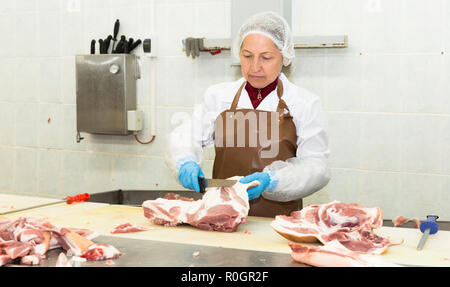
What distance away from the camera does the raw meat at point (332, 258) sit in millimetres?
1835

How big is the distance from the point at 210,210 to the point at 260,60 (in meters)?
0.96

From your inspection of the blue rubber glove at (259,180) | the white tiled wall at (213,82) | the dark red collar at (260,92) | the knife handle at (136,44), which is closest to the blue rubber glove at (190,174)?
the blue rubber glove at (259,180)

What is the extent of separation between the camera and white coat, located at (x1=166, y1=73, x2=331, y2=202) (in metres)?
2.69

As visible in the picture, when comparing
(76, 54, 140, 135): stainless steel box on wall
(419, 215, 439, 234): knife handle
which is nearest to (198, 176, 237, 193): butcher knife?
(419, 215, 439, 234): knife handle

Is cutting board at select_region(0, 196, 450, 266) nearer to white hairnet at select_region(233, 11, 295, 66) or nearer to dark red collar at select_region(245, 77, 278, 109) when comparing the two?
dark red collar at select_region(245, 77, 278, 109)

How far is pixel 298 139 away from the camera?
9.79ft

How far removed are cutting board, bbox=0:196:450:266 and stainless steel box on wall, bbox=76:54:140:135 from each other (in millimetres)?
1558

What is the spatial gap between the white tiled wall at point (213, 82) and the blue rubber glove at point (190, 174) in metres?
1.55

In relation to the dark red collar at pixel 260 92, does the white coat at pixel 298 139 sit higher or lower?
lower

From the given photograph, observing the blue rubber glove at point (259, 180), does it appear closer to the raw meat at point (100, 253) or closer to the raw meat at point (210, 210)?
the raw meat at point (210, 210)

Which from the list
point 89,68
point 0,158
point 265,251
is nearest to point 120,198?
point 89,68

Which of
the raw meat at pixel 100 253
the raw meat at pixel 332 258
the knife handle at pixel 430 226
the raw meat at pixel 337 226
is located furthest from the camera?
the knife handle at pixel 430 226

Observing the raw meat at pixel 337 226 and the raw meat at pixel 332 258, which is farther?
the raw meat at pixel 337 226
